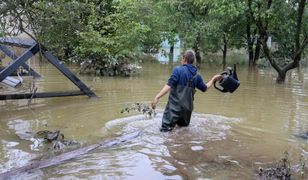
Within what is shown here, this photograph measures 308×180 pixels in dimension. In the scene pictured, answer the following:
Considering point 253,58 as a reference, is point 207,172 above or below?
below

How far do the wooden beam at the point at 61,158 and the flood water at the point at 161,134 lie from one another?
0.10 metres

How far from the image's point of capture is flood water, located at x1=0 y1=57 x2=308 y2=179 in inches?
233

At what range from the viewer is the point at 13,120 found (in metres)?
9.31

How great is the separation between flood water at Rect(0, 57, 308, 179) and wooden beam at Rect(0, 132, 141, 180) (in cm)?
10

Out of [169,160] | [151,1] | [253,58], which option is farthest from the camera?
[151,1]

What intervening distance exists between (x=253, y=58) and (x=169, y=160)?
21.6 metres

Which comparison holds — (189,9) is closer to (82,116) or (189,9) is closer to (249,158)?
(82,116)

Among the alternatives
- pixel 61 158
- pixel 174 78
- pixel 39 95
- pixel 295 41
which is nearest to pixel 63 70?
pixel 39 95

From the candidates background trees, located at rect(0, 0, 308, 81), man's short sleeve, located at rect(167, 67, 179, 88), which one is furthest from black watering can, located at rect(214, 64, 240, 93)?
background trees, located at rect(0, 0, 308, 81)

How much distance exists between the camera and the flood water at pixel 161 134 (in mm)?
5910

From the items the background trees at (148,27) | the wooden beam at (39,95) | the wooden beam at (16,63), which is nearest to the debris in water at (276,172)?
the background trees at (148,27)

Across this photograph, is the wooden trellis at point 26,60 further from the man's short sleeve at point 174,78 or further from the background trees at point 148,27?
the man's short sleeve at point 174,78

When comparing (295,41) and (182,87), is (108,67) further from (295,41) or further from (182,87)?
(182,87)

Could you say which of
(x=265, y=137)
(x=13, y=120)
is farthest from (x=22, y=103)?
(x=265, y=137)
